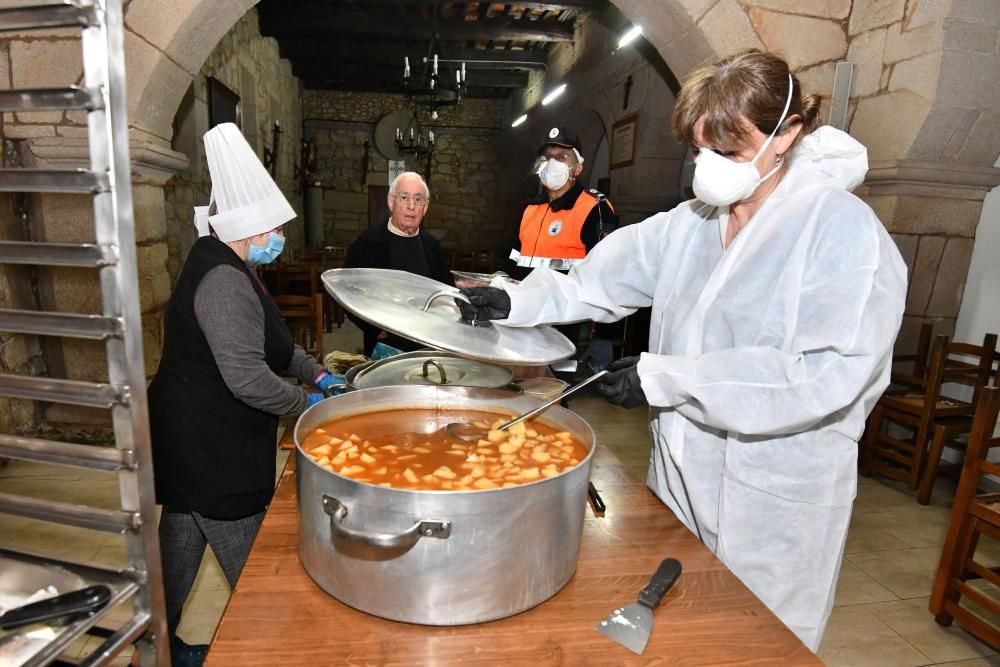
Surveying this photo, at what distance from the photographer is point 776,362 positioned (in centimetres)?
123

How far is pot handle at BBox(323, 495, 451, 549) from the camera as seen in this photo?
816mm

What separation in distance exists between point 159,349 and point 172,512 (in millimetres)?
2630

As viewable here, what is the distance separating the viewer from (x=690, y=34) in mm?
3719

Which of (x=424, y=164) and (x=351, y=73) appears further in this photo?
(x=424, y=164)

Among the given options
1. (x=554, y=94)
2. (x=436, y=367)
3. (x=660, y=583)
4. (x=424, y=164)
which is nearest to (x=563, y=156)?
(x=436, y=367)

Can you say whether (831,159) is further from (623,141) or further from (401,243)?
(623,141)

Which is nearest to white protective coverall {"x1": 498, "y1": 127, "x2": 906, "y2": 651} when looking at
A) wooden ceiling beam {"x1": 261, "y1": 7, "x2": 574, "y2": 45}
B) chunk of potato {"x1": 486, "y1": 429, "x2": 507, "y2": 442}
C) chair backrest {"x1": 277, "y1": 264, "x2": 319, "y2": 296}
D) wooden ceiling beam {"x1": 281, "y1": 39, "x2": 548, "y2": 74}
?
chunk of potato {"x1": 486, "y1": 429, "x2": 507, "y2": 442}

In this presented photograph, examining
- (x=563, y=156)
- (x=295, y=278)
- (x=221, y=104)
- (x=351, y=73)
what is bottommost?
(x=295, y=278)

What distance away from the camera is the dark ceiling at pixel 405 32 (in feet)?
28.5

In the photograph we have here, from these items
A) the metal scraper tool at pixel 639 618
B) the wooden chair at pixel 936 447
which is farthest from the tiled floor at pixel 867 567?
the metal scraper tool at pixel 639 618

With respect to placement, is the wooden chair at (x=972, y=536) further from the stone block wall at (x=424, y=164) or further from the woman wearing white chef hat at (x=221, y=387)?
the stone block wall at (x=424, y=164)

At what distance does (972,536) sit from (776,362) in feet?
7.06

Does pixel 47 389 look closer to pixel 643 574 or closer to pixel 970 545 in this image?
pixel 643 574

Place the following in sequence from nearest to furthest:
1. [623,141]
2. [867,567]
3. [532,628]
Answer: [532,628] < [867,567] < [623,141]
